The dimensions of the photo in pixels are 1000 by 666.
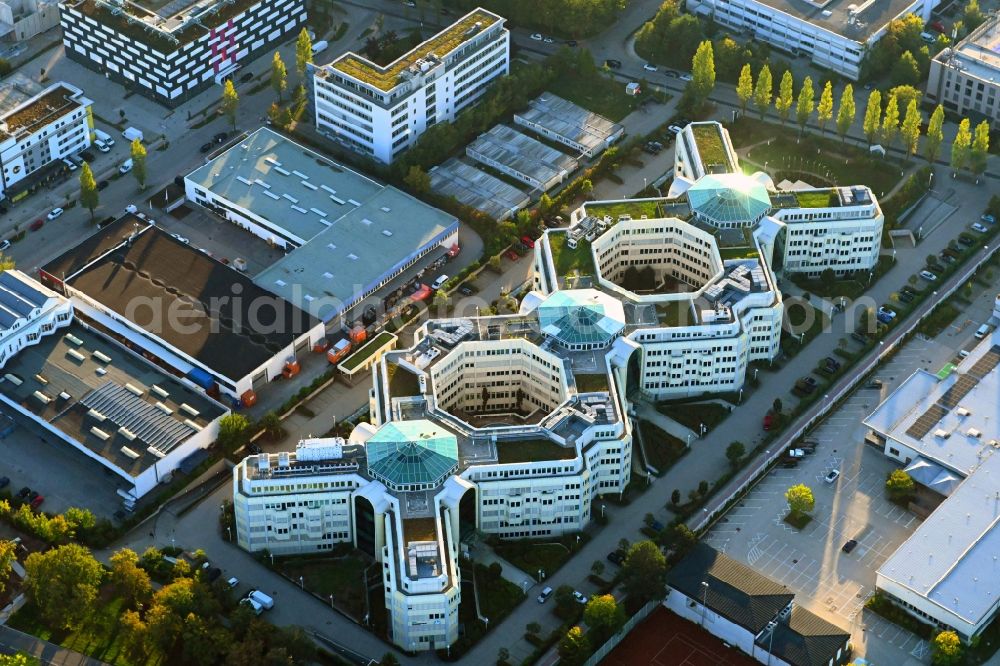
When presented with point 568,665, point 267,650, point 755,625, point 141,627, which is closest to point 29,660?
point 141,627

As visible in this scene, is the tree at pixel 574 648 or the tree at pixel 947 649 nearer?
the tree at pixel 574 648

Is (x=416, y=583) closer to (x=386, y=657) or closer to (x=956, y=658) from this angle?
(x=386, y=657)

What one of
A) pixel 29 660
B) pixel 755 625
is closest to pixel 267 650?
pixel 29 660

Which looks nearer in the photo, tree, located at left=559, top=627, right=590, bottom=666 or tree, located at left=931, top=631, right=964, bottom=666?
tree, located at left=559, top=627, right=590, bottom=666

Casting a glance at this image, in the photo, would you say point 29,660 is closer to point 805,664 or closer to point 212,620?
point 212,620

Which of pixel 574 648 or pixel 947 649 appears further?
pixel 574 648
